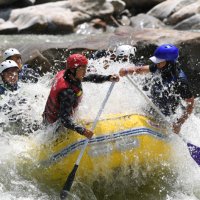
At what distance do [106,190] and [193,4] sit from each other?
991cm

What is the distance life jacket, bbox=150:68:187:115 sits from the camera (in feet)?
17.8

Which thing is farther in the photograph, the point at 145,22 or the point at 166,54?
the point at 145,22

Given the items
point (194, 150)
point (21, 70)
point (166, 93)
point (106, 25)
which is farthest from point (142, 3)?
point (194, 150)

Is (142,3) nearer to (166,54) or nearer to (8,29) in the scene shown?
(8,29)

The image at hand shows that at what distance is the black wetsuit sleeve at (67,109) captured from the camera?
4914mm

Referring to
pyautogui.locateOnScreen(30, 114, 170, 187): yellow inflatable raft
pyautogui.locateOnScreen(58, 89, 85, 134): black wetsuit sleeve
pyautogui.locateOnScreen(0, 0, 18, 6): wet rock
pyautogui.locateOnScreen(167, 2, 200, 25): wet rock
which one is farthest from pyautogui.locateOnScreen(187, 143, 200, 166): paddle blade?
pyautogui.locateOnScreen(0, 0, 18, 6): wet rock

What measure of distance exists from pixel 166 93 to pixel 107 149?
111 cm

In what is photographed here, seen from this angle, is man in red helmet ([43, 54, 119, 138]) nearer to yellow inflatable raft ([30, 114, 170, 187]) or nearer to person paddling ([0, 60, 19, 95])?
yellow inflatable raft ([30, 114, 170, 187])

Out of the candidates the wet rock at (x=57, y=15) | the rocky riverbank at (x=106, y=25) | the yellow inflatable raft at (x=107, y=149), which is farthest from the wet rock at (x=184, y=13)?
the yellow inflatable raft at (x=107, y=149)

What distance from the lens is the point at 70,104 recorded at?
4.94m

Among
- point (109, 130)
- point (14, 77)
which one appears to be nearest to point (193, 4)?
point (14, 77)

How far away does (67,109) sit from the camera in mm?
4922

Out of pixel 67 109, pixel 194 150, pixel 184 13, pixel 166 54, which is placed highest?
pixel 166 54

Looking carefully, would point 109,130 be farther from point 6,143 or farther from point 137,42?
point 137,42
